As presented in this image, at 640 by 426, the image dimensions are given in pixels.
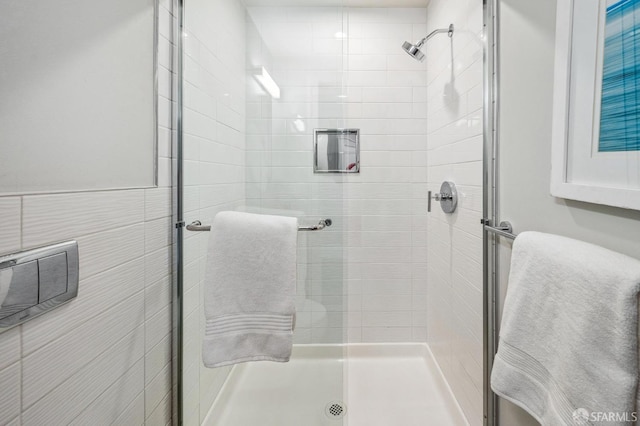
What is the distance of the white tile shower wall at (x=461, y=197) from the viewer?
132 cm

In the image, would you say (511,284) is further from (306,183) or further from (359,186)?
(359,186)

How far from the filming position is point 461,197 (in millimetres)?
1507

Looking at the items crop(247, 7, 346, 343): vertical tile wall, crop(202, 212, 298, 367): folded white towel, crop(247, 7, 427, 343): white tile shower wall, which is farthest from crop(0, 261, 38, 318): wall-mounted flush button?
crop(247, 7, 427, 343): white tile shower wall

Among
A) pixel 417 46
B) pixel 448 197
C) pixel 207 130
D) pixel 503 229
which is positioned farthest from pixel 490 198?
pixel 207 130

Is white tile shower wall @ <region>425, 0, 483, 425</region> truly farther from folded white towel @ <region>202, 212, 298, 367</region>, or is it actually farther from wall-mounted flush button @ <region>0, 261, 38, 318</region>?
wall-mounted flush button @ <region>0, 261, 38, 318</region>

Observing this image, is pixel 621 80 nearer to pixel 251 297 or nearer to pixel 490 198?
pixel 490 198

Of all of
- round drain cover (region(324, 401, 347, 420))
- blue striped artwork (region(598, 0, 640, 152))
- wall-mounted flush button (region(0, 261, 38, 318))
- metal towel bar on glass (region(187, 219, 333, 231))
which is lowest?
round drain cover (region(324, 401, 347, 420))

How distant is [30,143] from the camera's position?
23.1 inches

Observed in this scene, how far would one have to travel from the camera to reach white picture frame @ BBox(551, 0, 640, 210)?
0.62 m

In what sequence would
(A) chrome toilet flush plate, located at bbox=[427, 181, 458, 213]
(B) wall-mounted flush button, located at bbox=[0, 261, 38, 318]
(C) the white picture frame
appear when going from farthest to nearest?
(A) chrome toilet flush plate, located at bbox=[427, 181, 458, 213]
(C) the white picture frame
(B) wall-mounted flush button, located at bbox=[0, 261, 38, 318]

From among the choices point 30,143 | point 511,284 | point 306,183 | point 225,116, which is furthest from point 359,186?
point 30,143

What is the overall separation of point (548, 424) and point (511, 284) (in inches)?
12.3

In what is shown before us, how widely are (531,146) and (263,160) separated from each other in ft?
2.87

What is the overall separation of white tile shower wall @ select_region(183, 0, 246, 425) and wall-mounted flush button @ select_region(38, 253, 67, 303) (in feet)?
1.66
